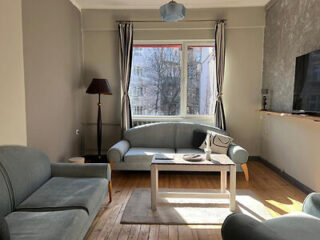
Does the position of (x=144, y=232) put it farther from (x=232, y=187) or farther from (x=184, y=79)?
(x=184, y=79)

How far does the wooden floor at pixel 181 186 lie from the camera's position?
212 cm

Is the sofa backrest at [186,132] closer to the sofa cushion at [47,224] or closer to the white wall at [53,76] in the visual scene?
the white wall at [53,76]

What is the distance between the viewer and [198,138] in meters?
3.94

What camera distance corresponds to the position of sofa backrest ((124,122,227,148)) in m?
4.09

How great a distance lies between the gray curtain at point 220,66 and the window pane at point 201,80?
0.17 metres

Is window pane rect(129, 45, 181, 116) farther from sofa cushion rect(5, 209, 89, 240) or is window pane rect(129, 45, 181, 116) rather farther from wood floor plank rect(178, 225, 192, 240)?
sofa cushion rect(5, 209, 89, 240)

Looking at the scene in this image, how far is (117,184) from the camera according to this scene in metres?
3.39

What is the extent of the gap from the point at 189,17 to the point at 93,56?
205 cm

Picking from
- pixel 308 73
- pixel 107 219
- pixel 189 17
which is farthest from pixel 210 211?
pixel 189 17

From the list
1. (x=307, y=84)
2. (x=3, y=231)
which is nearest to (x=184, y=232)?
(x=3, y=231)

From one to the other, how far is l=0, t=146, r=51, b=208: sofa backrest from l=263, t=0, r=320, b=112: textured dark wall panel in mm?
3408

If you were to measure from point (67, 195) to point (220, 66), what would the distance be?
348 cm

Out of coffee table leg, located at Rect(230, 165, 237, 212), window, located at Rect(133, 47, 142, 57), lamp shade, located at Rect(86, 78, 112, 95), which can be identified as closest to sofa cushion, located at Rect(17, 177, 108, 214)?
coffee table leg, located at Rect(230, 165, 237, 212)

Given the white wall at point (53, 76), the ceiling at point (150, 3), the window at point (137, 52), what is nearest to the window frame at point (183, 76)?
the window at point (137, 52)
